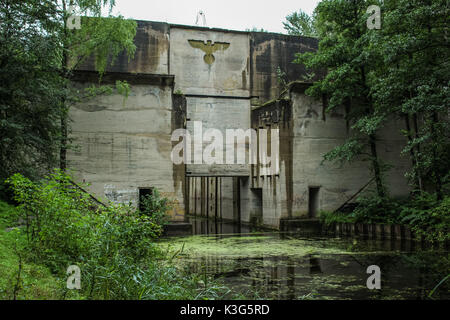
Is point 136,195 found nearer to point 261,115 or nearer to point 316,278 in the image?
point 261,115

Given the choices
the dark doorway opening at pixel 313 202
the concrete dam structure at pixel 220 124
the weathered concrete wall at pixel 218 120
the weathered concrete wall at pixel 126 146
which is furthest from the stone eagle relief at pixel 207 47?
the dark doorway opening at pixel 313 202

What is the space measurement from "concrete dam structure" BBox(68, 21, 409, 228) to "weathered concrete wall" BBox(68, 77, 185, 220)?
1.5 inches

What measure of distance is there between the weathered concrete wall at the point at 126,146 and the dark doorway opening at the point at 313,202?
542cm

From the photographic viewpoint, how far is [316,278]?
750 cm

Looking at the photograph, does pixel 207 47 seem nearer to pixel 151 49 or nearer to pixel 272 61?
pixel 151 49

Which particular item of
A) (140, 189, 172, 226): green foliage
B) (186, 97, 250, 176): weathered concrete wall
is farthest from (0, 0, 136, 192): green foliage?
(186, 97, 250, 176): weathered concrete wall

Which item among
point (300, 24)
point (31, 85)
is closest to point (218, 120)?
point (31, 85)

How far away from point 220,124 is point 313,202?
5550 mm

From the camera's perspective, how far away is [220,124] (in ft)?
63.3

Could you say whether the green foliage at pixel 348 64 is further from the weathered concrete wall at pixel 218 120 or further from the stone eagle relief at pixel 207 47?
the stone eagle relief at pixel 207 47

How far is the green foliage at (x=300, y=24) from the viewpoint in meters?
36.1
